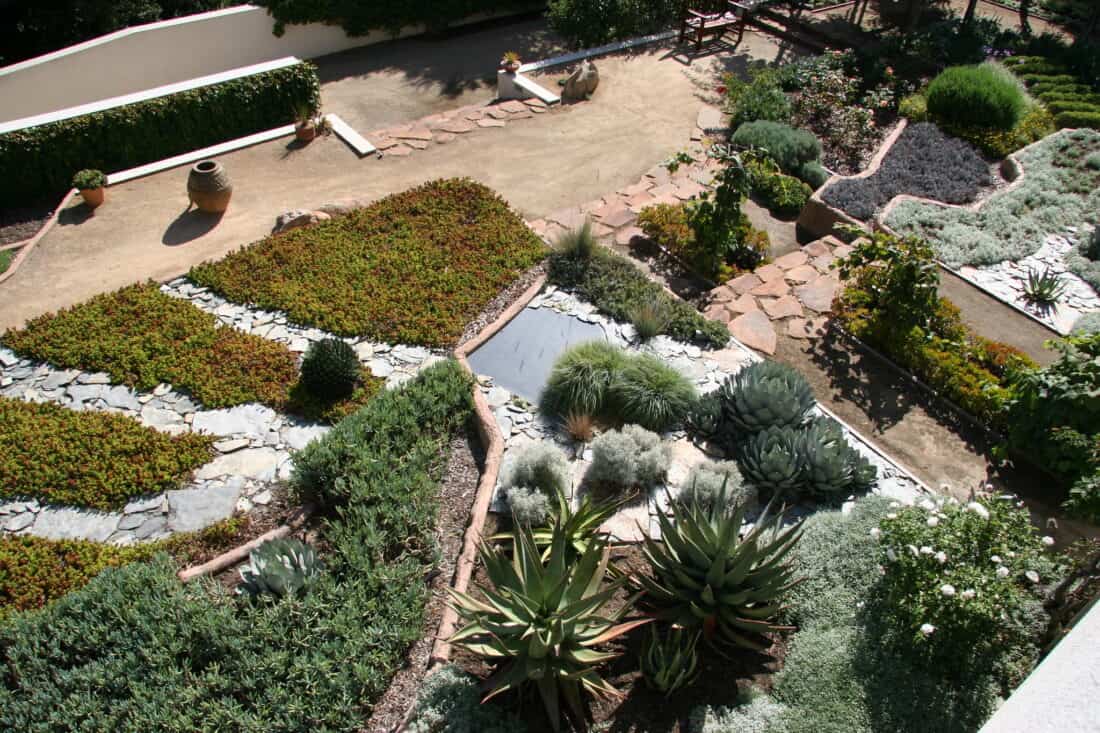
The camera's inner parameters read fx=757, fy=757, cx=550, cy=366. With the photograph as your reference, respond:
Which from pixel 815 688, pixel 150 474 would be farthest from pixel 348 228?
pixel 815 688

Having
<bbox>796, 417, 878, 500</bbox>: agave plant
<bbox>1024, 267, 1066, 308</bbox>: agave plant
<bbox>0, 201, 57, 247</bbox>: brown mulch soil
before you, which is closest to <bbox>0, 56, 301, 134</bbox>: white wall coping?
<bbox>0, 201, 57, 247</bbox>: brown mulch soil

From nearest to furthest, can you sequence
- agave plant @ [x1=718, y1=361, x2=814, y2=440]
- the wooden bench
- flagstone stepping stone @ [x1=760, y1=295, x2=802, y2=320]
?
agave plant @ [x1=718, y1=361, x2=814, y2=440]
flagstone stepping stone @ [x1=760, y1=295, x2=802, y2=320]
the wooden bench

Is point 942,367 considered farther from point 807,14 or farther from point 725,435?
point 807,14

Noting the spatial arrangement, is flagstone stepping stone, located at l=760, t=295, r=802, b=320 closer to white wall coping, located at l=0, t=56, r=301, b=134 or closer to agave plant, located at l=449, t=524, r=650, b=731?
agave plant, located at l=449, t=524, r=650, b=731

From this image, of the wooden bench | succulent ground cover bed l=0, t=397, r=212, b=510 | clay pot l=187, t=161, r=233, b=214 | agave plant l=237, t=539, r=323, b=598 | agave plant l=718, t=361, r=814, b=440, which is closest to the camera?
agave plant l=237, t=539, r=323, b=598

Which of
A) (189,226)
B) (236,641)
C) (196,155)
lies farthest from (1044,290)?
(196,155)
